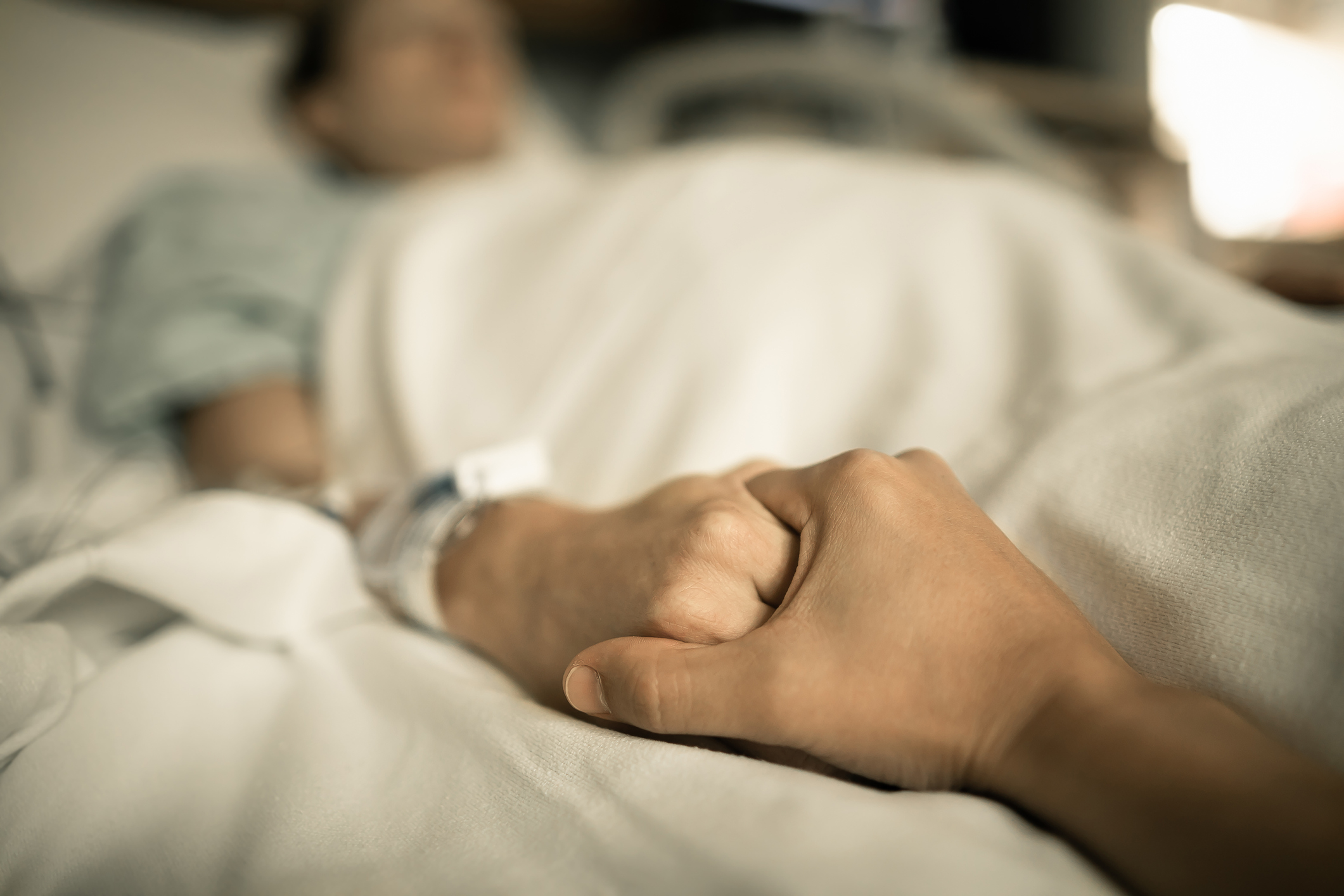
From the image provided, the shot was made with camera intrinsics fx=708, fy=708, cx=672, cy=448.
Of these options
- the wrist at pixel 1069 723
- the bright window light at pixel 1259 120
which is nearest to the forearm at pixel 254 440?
the wrist at pixel 1069 723

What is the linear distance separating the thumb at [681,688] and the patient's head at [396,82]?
3.78 feet

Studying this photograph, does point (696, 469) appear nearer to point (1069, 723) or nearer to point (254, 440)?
point (1069, 723)

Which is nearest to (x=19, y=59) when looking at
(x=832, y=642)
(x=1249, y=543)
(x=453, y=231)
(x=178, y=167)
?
(x=178, y=167)

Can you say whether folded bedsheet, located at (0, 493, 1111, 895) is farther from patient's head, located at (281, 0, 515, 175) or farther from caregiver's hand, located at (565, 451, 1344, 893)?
patient's head, located at (281, 0, 515, 175)

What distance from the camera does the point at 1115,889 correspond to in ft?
0.86

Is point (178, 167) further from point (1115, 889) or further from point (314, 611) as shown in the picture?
point (1115, 889)

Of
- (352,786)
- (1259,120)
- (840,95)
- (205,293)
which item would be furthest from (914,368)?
(1259,120)

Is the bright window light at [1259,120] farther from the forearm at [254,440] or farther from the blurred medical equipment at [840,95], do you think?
the forearm at [254,440]

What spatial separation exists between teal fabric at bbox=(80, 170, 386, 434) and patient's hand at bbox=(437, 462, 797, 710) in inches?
20.8

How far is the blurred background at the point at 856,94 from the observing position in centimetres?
106

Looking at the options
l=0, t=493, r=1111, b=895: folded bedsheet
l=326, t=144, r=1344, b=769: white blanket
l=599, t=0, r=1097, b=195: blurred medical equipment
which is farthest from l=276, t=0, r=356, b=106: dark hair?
l=0, t=493, r=1111, b=895: folded bedsheet

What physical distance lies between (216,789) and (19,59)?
4.08 feet

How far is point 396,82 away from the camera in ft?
3.89

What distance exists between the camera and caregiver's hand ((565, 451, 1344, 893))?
0.24 meters
